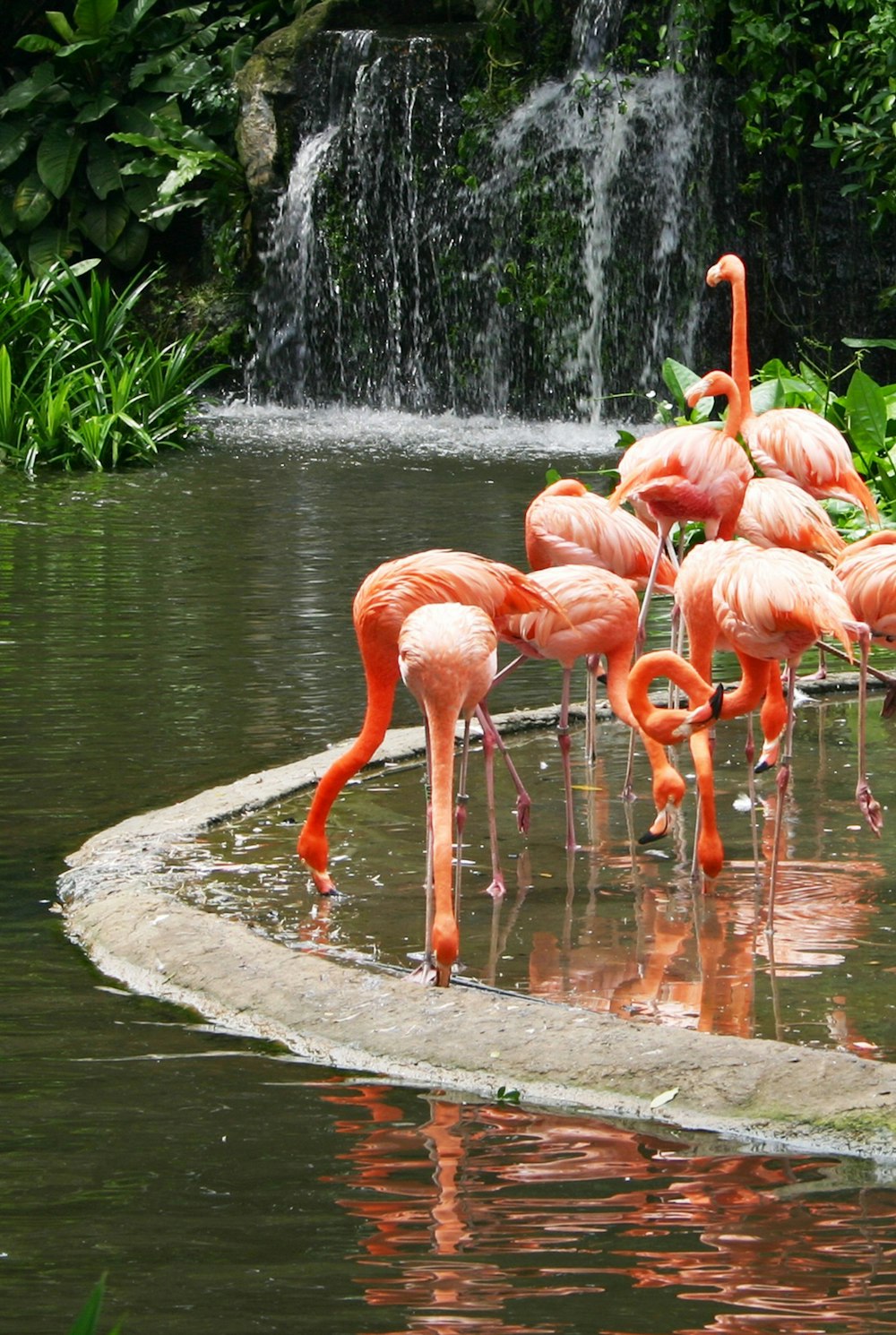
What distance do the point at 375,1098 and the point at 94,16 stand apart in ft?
47.6

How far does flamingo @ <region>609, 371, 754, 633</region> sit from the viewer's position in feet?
17.9

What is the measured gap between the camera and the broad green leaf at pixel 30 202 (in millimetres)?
16094

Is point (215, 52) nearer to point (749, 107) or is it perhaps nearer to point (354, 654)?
point (749, 107)

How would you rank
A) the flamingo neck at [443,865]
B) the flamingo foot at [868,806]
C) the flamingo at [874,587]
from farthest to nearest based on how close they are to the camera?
the flamingo at [874,587]
the flamingo foot at [868,806]
the flamingo neck at [443,865]

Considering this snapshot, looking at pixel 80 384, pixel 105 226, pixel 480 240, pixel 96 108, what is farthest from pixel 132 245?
pixel 80 384

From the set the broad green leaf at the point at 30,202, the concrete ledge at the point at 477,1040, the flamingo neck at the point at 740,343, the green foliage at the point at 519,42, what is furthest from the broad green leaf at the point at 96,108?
the concrete ledge at the point at 477,1040

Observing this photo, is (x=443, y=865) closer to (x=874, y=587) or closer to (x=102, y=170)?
(x=874, y=587)

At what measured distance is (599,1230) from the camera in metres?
2.61

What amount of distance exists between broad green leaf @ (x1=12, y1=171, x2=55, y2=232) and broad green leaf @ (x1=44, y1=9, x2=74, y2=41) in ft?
3.81

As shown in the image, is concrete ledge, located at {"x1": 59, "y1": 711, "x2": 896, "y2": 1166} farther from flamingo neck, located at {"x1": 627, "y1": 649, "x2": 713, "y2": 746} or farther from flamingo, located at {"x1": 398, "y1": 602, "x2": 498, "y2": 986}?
flamingo neck, located at {"x1": 627, "y1": 649, "x2": 713, "y2": 746}

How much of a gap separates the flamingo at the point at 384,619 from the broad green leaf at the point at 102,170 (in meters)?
12.6

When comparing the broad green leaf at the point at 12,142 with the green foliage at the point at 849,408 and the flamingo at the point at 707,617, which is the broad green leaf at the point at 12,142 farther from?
the flamingo at the point at 707,617

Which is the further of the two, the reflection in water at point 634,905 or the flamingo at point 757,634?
the flamingo at point 757,634

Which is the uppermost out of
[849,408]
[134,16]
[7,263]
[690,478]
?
[134,16]
